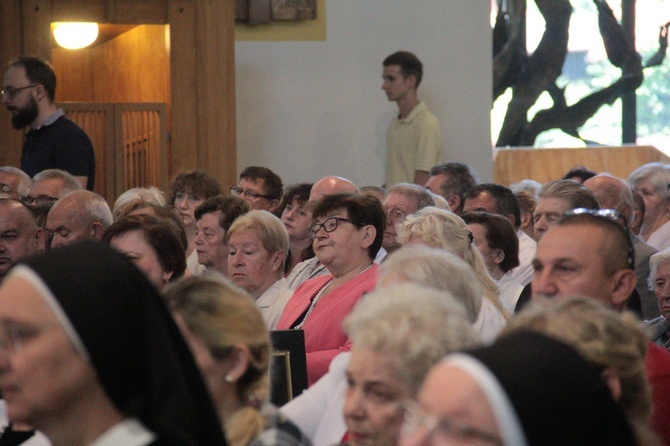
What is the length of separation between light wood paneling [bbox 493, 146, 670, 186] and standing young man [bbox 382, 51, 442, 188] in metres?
1.99

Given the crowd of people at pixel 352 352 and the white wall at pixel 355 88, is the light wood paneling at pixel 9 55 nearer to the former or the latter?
the white wall at pixel 355 88

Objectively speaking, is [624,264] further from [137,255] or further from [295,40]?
[295,40]

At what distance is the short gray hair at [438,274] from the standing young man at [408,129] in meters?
6.45

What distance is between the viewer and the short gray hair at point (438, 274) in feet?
10.6

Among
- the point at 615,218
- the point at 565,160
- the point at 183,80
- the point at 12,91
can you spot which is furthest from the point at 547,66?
the point at 615,218

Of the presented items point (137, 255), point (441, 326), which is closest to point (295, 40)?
point (137, 255)

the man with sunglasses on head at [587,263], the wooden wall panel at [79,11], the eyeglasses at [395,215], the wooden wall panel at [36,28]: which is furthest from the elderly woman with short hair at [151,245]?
the wooden wall panel at [79,11]

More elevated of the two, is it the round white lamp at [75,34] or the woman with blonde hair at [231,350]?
the round white lamp at [75,34]

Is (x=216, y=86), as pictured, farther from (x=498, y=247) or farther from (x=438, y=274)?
(x=438, y=274)

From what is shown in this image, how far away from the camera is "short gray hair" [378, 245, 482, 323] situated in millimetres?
3223

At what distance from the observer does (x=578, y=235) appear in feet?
11.2

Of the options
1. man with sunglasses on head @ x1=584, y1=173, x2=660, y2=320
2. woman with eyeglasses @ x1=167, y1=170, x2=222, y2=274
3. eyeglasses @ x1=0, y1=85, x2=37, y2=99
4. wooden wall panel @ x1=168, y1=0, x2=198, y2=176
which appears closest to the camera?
man with sunglasses on head @ x1=584, y1=173, x2=660, y2=320

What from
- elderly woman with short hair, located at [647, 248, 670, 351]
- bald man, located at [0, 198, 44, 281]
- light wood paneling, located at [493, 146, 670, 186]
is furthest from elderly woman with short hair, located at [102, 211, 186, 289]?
light wood paneling, located at [493, 146, 670, 186]

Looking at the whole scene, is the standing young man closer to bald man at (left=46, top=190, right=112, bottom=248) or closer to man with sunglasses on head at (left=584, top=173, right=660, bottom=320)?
man with sunglasses on head at (left=584, top=173, right=660, bottom=320)
